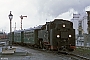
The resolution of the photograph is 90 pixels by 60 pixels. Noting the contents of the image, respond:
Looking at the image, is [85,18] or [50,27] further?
[85,18]

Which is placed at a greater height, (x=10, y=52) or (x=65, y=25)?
(x=65, y=25)

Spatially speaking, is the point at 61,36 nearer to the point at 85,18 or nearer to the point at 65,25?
the point at 65,25

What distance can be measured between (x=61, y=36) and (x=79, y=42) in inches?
675

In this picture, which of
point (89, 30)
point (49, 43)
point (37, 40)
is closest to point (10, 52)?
point (49, 43)

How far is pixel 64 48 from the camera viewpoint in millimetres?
23359

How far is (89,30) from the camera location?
2015 inches

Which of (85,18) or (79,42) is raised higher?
(85,18)

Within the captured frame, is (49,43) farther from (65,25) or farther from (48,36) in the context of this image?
(65,25)

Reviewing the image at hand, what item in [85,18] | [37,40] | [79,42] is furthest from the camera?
[85,18]

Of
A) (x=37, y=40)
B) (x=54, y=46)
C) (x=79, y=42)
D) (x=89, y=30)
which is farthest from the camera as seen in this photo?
(x=89, y=30)

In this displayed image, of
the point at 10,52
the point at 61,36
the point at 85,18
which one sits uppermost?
the point at 85,18

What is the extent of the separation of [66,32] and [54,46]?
1.91m

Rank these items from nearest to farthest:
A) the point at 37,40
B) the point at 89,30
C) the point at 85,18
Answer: the point at 37,40 → the point at 89,30 → the point at 85,18

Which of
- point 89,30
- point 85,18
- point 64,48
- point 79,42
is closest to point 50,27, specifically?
point 64,48
